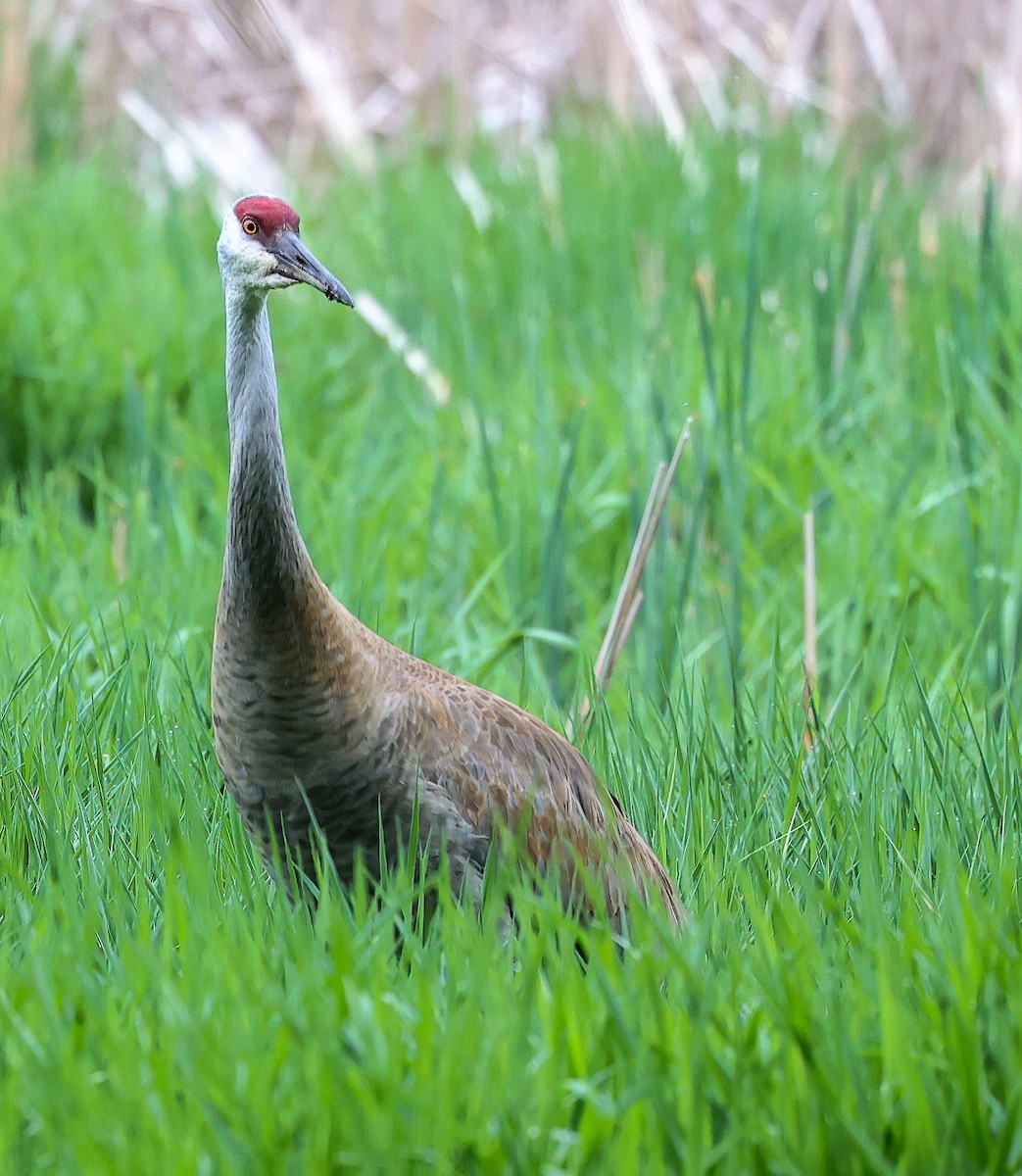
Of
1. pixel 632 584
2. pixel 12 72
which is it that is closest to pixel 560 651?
pixel 632 584

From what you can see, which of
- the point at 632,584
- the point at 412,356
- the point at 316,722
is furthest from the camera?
the point at 412,356

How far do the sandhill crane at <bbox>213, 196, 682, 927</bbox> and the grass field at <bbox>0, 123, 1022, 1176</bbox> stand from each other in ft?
0.45

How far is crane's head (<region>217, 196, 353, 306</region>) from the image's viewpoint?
2389 millimetres

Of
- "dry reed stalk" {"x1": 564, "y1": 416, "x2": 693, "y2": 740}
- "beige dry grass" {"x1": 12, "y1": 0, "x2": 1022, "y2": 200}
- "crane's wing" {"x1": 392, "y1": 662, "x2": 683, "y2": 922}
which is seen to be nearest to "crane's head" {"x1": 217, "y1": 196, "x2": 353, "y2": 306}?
"crane's wing" {"x1": 392, "y1": 662, "x2": 683, "y2": 922}

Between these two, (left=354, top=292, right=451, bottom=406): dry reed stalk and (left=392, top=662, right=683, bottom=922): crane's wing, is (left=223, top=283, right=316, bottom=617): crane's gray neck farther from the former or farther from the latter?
(left=354, top=292, right=451, bottom=406): dry reed stalk

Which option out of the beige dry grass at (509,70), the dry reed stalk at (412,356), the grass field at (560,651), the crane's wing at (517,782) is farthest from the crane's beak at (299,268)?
the beige dry grass at (509,70)

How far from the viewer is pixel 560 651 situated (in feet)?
12.4

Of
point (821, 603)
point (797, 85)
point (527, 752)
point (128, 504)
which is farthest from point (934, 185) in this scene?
point (527, 752)

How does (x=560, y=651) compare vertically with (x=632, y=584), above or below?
below

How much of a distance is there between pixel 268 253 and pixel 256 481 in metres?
Result: 0.33

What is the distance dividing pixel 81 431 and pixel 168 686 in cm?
176

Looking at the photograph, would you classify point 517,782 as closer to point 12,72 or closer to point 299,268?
point 299,268

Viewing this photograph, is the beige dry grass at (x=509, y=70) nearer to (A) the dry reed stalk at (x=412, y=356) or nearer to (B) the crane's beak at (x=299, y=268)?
(A) the dry reed stalk at (x=412, y=356)

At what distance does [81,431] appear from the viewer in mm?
4699
